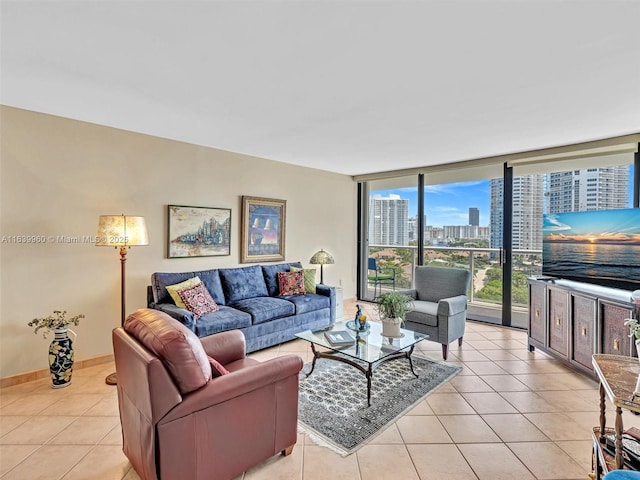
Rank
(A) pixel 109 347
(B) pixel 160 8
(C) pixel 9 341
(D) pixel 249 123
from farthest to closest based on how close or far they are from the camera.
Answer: (A) pixel 109 347 < (D) pixel 249 123 < (C) pixel 9 341 < (B) pixel 160 8

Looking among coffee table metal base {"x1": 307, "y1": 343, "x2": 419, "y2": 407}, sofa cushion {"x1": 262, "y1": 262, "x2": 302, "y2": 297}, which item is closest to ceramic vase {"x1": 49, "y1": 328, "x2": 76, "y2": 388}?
coffee table metal base {"x1": 307, "y1": 343, "x2": 419, "y2": 407}

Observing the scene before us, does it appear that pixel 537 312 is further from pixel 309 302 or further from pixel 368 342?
pixel 309 302

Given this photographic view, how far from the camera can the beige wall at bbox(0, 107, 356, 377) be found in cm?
295

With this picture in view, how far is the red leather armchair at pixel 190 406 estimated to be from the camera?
154cm

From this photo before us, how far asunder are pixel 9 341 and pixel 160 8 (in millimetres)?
3115

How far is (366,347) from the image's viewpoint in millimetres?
2906

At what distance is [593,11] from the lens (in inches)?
63.3

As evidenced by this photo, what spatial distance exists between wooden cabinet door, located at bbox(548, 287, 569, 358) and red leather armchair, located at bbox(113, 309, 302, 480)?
2.87m

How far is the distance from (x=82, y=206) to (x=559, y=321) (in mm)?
4919

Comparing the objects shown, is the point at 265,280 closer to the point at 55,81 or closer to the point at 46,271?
the point at 46,271

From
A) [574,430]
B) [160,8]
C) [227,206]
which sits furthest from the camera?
[227,206]

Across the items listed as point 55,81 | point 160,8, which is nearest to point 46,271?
point 55,81

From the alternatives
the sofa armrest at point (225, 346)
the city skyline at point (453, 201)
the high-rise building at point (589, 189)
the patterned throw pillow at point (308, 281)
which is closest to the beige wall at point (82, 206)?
the patterned throw pillow at point (308, 281)

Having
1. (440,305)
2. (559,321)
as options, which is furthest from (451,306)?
(559,321)
